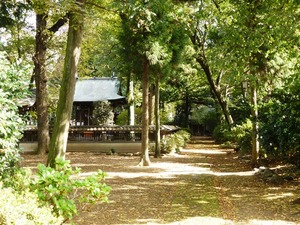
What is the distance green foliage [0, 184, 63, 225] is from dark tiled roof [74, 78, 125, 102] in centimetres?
2345

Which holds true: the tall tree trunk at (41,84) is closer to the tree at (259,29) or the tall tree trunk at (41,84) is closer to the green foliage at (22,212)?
the tree at (259,29)

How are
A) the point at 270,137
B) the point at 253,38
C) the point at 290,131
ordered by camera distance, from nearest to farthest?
the point at 253,38 < the point at 290,131 < the point at 270,137

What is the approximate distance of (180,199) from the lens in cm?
885

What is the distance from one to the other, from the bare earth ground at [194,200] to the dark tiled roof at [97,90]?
1475 centimetres

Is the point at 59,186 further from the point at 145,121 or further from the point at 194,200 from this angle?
the point at 145,121

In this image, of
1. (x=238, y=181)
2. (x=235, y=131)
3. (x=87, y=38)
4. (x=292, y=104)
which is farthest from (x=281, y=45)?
(x=87, y=38)

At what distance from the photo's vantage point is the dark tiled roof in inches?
1102

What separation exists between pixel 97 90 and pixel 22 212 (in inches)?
1014

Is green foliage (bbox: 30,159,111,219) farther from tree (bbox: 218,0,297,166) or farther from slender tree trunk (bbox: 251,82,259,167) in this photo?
slender tree trunk (bbox: 251,82,259,167)

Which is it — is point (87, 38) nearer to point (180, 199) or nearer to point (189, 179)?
point (189, 179)

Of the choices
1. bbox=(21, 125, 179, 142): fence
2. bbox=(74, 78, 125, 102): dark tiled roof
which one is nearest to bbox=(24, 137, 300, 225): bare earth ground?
bbox=(21, 125, 179, 142): fence

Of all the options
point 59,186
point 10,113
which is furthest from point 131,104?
point 59,186

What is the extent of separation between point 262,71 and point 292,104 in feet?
15.6

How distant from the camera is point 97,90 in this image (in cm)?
2927
